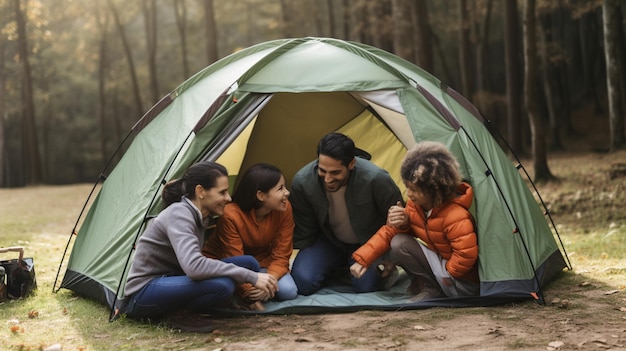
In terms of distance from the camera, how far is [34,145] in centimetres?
2127

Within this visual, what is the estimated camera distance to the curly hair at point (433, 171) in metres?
4.65

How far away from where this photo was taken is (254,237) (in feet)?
17.6

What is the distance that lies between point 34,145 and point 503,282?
18975 mm

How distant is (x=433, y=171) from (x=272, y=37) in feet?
78.3

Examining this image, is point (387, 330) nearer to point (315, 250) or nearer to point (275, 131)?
point (315, 250)

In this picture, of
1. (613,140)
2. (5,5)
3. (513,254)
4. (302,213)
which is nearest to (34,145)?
(5,5)

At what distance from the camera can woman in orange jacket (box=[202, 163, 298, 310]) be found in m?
5.09

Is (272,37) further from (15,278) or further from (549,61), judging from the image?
(15,278)

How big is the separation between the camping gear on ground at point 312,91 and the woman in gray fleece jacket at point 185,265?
14.4 inches

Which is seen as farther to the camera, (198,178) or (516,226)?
A: (516,226)

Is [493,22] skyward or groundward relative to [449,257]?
skyward

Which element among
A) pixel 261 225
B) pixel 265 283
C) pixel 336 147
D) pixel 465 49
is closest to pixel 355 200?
pixel 336 147

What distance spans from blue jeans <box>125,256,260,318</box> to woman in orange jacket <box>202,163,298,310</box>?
49 centimetres

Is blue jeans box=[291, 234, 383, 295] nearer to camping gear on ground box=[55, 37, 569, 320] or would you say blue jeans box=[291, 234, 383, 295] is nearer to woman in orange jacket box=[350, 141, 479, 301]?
camping gear on ground box=[55, 37, 569, 320]
